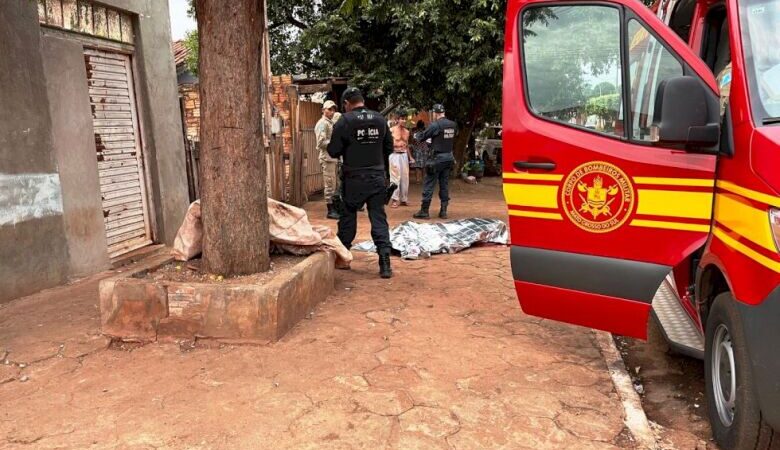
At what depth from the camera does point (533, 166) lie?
130 inches

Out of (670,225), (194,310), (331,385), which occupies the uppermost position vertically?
(670,225)

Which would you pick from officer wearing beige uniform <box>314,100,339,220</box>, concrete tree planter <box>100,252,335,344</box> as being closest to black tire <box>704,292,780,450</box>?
concrete tree planter <box>100,252,335,344</box>

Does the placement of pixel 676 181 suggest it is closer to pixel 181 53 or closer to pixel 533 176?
pixel 533 176

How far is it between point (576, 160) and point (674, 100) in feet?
2.22

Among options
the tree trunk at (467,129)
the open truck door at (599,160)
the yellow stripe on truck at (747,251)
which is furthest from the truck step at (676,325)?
the tree trunk at (467,129)

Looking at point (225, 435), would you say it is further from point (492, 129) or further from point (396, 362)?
point (492, 129)

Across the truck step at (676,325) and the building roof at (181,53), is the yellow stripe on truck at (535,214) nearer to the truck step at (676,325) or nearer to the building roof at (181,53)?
the truck step at (676,325)

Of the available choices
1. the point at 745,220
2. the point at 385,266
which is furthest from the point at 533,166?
the point at 385,266

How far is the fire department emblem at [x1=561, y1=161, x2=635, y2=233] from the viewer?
3023 millimetres

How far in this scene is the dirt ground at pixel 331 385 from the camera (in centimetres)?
282

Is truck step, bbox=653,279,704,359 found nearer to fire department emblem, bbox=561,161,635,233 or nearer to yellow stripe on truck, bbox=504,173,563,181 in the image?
fire department emblem, bbox=561,161,635,233

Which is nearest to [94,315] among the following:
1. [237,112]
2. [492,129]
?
[237,112]

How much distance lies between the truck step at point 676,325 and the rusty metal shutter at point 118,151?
18.4 feet

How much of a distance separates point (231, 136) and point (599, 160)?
2540 mm
